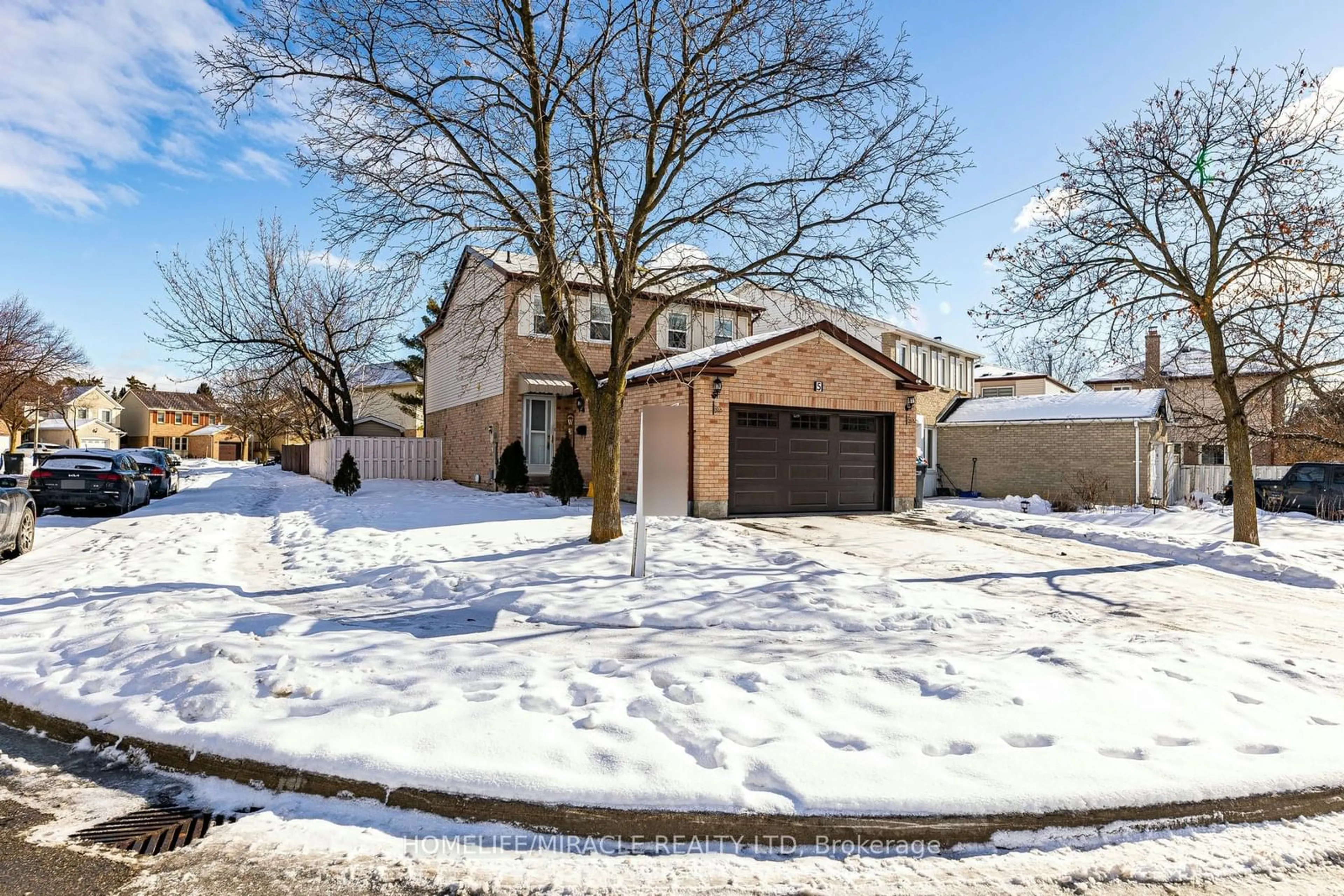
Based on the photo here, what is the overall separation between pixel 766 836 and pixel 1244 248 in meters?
13.5

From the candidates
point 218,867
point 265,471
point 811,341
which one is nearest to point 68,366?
point 265,471

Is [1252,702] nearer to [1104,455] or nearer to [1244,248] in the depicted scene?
[1244,248]

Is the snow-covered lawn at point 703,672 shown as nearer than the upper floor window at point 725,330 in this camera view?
Yes

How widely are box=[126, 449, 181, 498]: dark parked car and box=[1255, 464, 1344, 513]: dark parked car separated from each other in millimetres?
31291

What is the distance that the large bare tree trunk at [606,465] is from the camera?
1063 cm

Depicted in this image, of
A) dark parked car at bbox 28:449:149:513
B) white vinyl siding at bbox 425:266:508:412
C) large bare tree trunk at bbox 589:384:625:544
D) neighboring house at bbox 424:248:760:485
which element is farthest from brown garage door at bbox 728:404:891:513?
dark parked car at bbox 28:449:149:513

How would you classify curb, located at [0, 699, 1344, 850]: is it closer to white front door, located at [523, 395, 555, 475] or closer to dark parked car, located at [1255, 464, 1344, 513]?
white front door, located at [523, 395, 555, 475]

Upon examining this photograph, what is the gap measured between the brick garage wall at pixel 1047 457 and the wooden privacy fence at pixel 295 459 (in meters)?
28.8

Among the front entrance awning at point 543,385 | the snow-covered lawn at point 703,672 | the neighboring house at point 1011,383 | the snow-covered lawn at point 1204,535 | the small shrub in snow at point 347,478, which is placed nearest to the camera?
the snow-covered lawn at point 703,672

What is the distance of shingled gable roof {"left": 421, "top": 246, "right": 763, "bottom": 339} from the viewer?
448 inches

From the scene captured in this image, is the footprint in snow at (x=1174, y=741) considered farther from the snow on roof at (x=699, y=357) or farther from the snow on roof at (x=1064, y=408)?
the snow on roof at (x=1064, y=408)

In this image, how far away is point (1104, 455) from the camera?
73.2ft

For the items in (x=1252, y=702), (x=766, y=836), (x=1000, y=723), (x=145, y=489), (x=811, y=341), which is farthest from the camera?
(x=145, y=489)

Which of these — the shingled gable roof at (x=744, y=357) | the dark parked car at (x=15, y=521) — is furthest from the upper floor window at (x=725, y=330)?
the dark parked car at (x=15, y=521)
